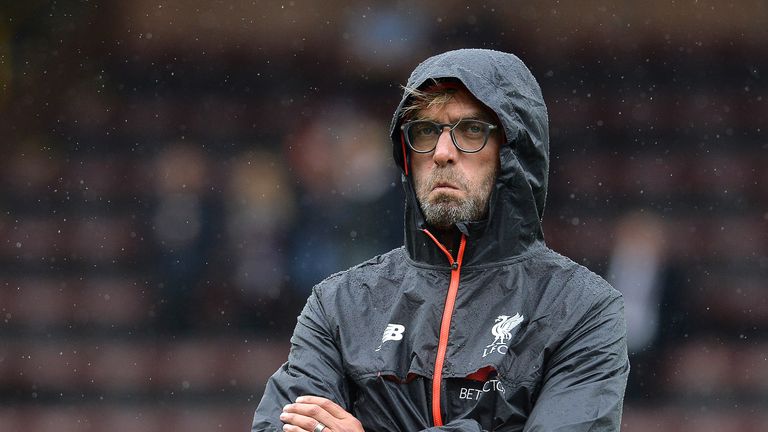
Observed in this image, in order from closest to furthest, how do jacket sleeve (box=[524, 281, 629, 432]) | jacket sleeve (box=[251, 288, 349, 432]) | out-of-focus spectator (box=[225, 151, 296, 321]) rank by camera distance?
jacket sleeve (box=[524, 281, 629, 432]), jacket sleeve (box=[251, 288, 349, 432]), out-of-focus spectator (box=[225, 151, 296, 321])

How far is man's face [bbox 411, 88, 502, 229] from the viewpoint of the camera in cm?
182

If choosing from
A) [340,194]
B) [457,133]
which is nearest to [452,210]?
[457,133]

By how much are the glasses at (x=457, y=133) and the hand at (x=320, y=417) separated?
0.41m

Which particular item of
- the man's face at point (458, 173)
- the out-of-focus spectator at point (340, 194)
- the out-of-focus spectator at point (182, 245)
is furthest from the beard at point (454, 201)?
the out-of-focus spectator at point (182, 245)

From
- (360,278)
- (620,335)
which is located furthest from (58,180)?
(620,335)

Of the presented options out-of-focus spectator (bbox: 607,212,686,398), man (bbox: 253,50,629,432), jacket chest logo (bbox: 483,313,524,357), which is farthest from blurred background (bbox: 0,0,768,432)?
jacket chest logo (bbox: 483,313,524,357)

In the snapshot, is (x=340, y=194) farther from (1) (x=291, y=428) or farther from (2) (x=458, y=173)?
(1) (x=291, y=428)

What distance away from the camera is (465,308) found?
179cm

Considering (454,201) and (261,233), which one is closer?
(454,201)

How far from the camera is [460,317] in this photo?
1.78m

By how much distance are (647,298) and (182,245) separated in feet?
5.59

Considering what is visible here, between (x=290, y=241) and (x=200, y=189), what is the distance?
41cm

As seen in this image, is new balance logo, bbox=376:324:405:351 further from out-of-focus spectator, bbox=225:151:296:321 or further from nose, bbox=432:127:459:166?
out-of-focus spectator, bbox=225:151:296:321

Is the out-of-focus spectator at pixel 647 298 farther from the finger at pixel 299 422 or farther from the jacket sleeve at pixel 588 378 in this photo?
the finger at pixel 299 422
